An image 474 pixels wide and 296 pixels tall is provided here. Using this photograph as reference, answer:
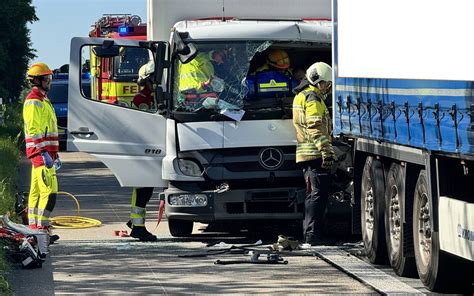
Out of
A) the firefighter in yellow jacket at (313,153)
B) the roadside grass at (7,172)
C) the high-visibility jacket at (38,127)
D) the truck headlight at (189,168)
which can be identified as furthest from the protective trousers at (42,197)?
the firefighter in yellow jacket at (313,153)

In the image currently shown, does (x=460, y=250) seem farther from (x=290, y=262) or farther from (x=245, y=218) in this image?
(x=245, y=218)

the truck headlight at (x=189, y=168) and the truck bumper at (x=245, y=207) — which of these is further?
the truck headlight at (x=189, y=168)

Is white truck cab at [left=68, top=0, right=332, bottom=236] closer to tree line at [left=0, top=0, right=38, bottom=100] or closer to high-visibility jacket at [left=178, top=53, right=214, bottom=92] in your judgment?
high-visibility jacket at [left=178, top=53, right=214, bottom=92]

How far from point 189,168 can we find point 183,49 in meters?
1.36

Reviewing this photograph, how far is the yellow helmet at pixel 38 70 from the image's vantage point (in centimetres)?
1630

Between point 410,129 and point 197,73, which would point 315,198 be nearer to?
point 197,73

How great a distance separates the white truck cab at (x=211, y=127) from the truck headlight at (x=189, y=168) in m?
0.01

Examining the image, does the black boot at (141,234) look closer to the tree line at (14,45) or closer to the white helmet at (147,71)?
the white helmet at (147,71)

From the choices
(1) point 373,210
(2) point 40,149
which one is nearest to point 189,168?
(2) point 40,149

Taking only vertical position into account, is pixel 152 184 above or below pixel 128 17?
below

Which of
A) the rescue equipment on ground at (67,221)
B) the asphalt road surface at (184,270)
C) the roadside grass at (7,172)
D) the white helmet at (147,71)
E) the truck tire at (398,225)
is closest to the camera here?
the asphalt road surface at (184,270)

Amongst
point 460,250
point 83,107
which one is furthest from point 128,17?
point 460,250

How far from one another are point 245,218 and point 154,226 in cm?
307

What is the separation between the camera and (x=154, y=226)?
19.5 meters
